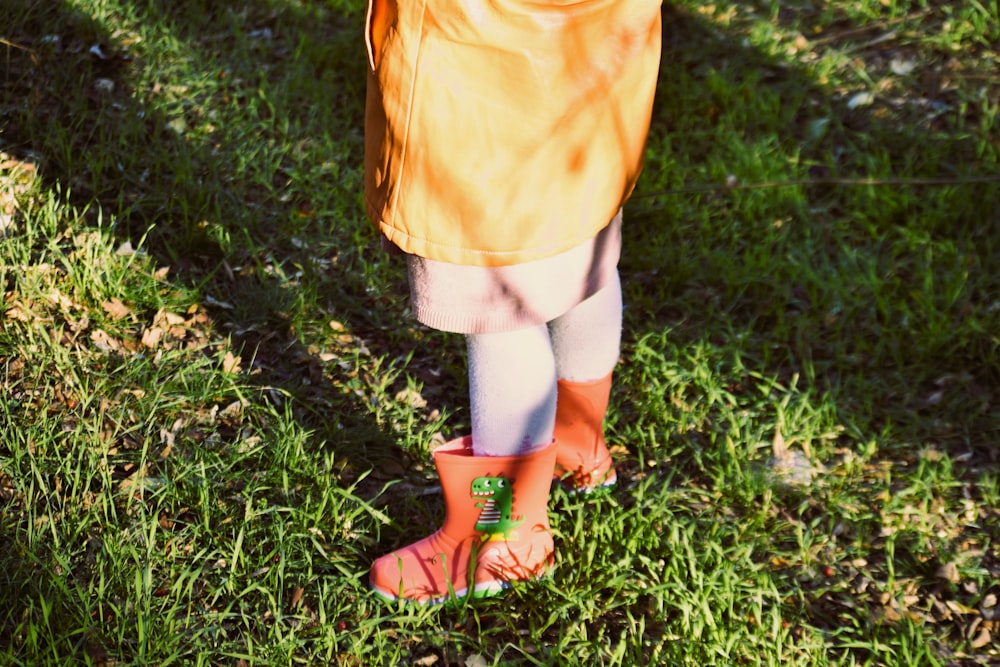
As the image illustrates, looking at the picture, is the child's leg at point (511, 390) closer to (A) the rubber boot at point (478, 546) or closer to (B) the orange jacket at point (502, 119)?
(A) the rubber boot at point (478, 546)

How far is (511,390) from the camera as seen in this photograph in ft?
6.55

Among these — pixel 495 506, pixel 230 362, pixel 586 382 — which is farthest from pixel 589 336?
pixel 230 362

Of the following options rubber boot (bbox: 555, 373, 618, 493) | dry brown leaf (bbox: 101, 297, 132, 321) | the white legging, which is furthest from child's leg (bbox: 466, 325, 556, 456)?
dry brown leaf (bbox: 101, 297, 132, 321)

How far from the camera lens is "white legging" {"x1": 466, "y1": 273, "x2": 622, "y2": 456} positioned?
1.96 m

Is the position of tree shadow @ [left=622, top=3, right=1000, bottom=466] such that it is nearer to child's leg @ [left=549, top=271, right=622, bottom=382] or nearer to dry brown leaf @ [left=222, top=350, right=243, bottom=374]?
child's leg @ [left=549, top=271, right=622, bottom=382]

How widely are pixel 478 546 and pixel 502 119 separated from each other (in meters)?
1.08

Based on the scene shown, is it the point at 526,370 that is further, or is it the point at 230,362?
the point at 230,362

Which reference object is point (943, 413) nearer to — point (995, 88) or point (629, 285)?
point (629, 285)

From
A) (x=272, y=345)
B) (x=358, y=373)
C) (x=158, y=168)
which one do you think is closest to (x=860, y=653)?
(x=358, y=373)

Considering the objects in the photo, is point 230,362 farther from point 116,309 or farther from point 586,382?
point 586,382

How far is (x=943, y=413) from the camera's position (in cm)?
289

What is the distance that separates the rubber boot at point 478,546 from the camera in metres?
2.14

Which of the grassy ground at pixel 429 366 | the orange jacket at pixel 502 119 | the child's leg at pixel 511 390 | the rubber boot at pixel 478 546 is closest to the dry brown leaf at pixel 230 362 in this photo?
the grassy ground at pixel 429 366

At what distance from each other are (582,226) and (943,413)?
171cm
